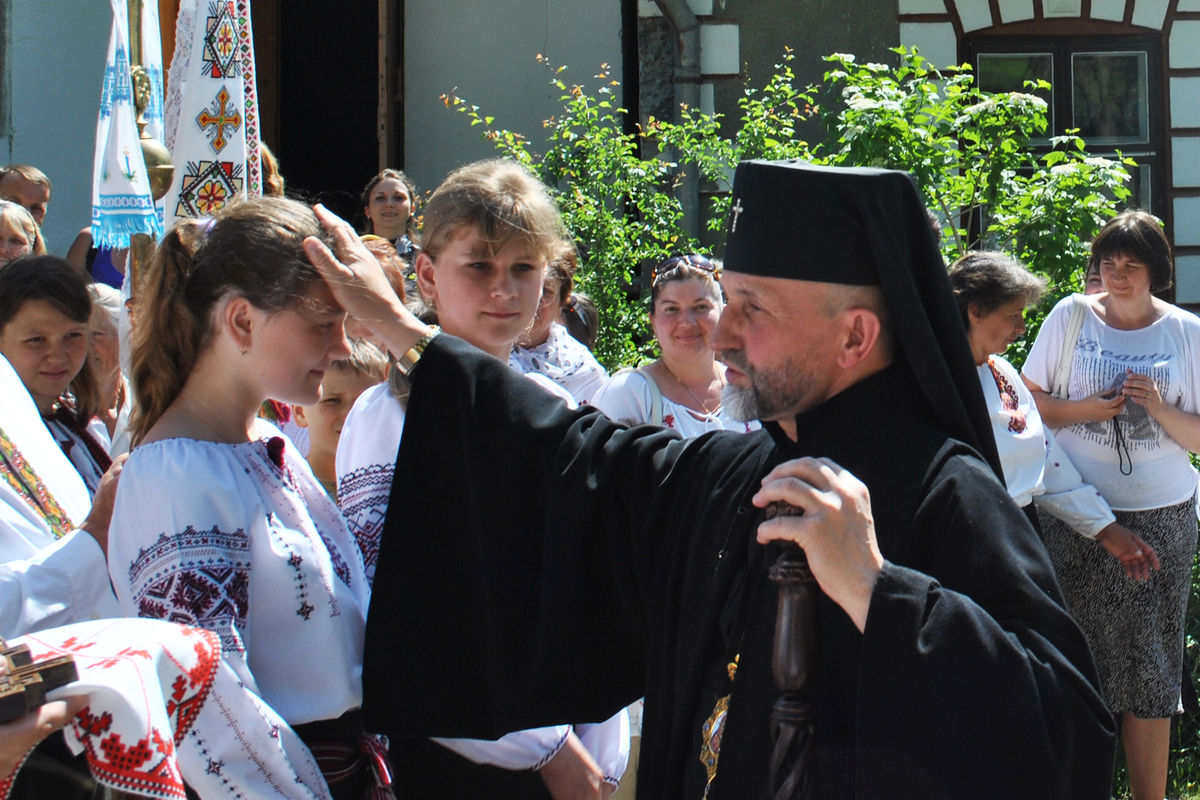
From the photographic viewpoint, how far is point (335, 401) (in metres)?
3.81

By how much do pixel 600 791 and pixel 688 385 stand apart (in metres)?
2.02

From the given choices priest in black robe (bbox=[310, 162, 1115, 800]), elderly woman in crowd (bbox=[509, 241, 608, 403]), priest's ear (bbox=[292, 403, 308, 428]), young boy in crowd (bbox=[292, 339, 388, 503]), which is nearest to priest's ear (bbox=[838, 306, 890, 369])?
priest in black robe (bbox=[310, 162, 1115, 800])

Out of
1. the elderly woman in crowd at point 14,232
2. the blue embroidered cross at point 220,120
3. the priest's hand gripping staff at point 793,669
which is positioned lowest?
the priest's hand gripping staff at point 793,669

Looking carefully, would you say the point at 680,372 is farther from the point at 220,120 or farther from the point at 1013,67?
the point at 1013,67

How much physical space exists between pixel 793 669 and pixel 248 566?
876 mm

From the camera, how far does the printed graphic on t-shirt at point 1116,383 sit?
5.16m

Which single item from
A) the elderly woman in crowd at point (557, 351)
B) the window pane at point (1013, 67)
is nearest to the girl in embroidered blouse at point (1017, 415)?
the elderly woman in crowd at point (557, 351)

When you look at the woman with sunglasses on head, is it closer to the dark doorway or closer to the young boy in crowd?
the young boy in crowd

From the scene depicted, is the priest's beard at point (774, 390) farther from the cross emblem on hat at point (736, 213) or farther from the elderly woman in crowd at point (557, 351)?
the elderly woman in crowd at point (557, 351)

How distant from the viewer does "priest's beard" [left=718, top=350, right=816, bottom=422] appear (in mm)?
2102

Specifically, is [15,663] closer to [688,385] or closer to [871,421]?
[871,421]

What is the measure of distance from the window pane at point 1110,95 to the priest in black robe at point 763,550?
817cm

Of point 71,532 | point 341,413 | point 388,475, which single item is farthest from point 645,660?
point 341,413

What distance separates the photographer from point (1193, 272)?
377 inches
